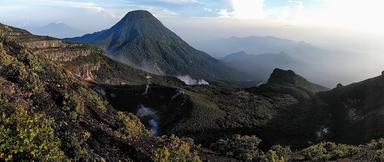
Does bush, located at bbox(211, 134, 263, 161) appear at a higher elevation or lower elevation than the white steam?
higher

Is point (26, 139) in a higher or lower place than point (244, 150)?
higher

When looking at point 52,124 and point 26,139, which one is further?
point 52,124

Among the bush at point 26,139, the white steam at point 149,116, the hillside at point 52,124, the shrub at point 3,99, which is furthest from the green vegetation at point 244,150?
the shrub at point 3,99

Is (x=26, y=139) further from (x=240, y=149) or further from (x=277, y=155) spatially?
(x=240, y=149)

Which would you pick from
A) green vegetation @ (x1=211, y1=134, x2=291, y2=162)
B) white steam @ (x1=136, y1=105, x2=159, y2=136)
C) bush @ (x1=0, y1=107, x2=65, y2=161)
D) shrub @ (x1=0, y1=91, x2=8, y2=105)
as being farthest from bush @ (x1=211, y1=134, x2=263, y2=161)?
shrub @ (x1=0, y1=91, x2=8, y2=105)

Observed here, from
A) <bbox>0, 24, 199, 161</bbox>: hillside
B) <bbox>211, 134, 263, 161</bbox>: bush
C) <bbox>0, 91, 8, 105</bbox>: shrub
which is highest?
<bbox>0, 91, 8, 105</bbox>: shrub

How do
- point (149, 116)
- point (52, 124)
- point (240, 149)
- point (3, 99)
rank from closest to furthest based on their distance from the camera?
point (3, 99), point (52, 124), point (240, 149), point (149, 116)

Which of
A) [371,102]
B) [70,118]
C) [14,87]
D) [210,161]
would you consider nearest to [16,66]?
[14,87]

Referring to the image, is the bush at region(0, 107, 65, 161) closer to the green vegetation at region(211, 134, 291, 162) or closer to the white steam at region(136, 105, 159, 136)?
the green vegetation at region(211, 134, 291, 162)

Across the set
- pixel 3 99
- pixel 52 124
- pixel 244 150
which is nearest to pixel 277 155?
pixel 244 150

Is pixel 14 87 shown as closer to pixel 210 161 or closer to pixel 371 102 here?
pixel 210 161
